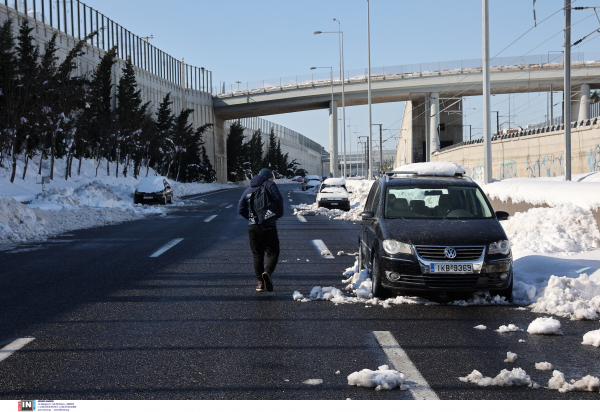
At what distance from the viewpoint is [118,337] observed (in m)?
5.50

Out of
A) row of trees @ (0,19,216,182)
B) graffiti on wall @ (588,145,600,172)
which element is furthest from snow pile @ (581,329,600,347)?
row of trees @ (0,19,216,182)

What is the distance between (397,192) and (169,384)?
4.98m

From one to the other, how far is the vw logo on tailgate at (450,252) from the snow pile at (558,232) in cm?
364

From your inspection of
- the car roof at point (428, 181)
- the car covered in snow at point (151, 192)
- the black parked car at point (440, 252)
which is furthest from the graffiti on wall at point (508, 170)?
the black parked car at point (440, 252)

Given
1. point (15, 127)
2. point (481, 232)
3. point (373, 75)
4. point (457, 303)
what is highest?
point (373, 75)

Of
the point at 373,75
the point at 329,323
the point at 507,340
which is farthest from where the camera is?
the point at 373,75

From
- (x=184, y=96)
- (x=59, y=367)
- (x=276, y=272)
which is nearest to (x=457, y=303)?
(x=276, y=272)

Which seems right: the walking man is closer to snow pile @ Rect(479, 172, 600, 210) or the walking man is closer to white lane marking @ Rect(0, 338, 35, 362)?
white lane marking @ Rect(0, 338, 35, 362)

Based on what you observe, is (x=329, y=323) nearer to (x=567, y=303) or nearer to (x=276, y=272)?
(x=567, y=303)

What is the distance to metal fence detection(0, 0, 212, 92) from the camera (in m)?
47.5

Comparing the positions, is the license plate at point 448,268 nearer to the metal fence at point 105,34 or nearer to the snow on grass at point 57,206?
the snow on grass at point 57,206

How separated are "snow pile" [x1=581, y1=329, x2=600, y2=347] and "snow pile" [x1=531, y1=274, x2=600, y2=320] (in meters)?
0.86

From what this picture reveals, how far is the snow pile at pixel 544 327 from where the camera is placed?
5.52 m

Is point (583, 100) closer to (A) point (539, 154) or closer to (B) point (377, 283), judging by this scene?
(A) point (539, 154)
